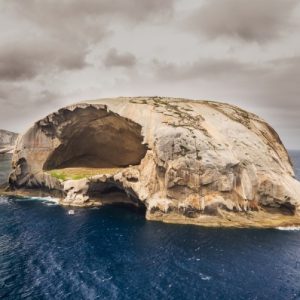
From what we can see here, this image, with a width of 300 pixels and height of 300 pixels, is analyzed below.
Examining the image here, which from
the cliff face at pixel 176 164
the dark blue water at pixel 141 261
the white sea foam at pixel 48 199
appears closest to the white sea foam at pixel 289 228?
the cliff face at pixel 176 164

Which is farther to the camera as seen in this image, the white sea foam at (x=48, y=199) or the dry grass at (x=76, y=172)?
the white sea foam at (x=48, y=199)

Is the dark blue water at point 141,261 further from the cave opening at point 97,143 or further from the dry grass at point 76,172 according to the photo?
the cave opening at point 97,143

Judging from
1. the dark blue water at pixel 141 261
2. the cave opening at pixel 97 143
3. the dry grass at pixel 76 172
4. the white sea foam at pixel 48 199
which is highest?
the cave opening at pixel 97 143

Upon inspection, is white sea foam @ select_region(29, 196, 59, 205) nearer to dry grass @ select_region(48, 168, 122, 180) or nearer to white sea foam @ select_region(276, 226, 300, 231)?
dry grass @ select_region(48, 168, 122, 180)

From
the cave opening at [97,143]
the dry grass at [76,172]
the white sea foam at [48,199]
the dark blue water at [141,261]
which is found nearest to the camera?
the dark blue water at [141,261]

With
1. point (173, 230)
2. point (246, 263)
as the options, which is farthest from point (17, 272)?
point (246, 263)

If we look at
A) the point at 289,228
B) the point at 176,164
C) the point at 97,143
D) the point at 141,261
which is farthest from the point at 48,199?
the point at 289,228
